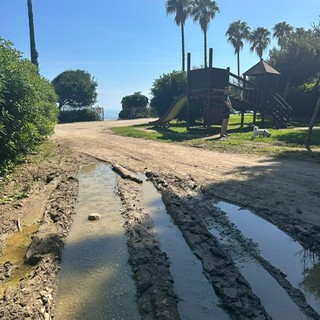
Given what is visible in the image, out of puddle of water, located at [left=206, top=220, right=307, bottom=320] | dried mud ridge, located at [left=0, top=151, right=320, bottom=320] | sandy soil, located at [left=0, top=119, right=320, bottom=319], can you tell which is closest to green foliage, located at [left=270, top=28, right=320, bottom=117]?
sandy soil, located at [left=0, top=119, right=320, bottom=319]

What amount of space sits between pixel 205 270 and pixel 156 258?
632mm

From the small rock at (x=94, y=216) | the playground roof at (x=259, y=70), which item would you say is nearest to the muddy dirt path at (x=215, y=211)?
the small rock at (x=94, y=216)

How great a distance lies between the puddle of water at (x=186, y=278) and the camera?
336cm

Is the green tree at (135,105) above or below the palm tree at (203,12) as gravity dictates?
below

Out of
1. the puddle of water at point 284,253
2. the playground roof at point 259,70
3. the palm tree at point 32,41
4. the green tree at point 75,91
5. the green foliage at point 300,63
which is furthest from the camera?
the green tree at point 75,91

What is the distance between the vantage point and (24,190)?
7.84 meters

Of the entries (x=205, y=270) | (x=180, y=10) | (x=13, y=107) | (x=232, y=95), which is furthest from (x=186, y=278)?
(x=180, y=10)

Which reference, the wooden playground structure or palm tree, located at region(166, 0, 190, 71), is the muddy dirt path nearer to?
the wooden playground structure

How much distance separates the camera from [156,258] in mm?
4387

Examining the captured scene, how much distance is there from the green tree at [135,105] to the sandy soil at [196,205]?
32510 mm

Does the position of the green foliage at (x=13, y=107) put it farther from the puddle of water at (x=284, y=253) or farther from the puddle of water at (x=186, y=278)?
the puddle of water at (x=284, y=253)

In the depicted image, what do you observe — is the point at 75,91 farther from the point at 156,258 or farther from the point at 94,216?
the point at 156,258

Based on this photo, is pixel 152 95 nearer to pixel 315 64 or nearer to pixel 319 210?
pixel 315 64

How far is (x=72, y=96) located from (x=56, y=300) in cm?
4873
